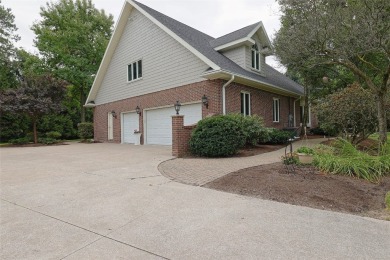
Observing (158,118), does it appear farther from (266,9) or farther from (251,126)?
(266,9)

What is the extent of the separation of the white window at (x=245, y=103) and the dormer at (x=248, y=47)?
172 centimetres

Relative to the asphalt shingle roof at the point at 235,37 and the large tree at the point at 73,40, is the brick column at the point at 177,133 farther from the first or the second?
the large tree at the point at 73,40

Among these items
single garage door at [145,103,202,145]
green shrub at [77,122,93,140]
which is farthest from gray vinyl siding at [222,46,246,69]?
green shrub at [77,122,93,140]

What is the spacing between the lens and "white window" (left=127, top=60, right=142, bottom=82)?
15.0m

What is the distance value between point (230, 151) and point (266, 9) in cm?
631

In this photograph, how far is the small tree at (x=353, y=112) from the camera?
8641mm

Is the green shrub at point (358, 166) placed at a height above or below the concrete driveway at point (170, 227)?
above

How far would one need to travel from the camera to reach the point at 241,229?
3.05 metres

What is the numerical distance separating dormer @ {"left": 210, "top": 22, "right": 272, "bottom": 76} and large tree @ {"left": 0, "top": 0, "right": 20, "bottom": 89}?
21.7 m

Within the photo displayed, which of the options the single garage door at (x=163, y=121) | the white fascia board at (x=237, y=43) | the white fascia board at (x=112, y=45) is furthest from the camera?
the white fascia board at (x=112, y=45)

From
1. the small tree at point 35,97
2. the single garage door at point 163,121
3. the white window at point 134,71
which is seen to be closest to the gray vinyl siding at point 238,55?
the single garage door at point 163,121

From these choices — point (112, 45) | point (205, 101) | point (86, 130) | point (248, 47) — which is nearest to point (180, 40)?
point (205, 101)

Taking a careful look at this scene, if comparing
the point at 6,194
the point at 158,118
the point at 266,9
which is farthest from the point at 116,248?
the point at 158,118

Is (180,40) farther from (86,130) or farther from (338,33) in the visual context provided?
(86,130)
